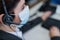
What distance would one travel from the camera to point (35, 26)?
1022mm

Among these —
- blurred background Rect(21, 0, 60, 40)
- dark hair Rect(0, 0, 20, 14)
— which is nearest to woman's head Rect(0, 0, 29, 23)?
dark hair Rect(0, 0, 20, 14)

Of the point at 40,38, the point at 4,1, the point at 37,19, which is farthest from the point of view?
the point at 37,19

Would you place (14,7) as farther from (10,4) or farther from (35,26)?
(35,26)

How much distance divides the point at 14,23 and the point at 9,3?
119 mm

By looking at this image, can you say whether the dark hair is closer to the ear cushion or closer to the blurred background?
the ear cushion

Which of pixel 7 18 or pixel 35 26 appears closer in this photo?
pixel 7 18

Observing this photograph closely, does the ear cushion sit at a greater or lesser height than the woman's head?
lesser

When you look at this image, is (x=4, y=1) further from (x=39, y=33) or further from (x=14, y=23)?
(x=39, y=33)

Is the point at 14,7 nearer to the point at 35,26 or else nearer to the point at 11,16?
the point at 11,16

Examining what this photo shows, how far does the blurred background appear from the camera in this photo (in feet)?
3.10

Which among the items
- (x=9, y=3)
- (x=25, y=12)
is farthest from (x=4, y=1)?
(x=25, y=12)

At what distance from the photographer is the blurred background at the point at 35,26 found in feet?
3.10

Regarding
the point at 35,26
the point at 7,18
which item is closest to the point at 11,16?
the point at 7,18

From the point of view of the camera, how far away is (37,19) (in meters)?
1.05
